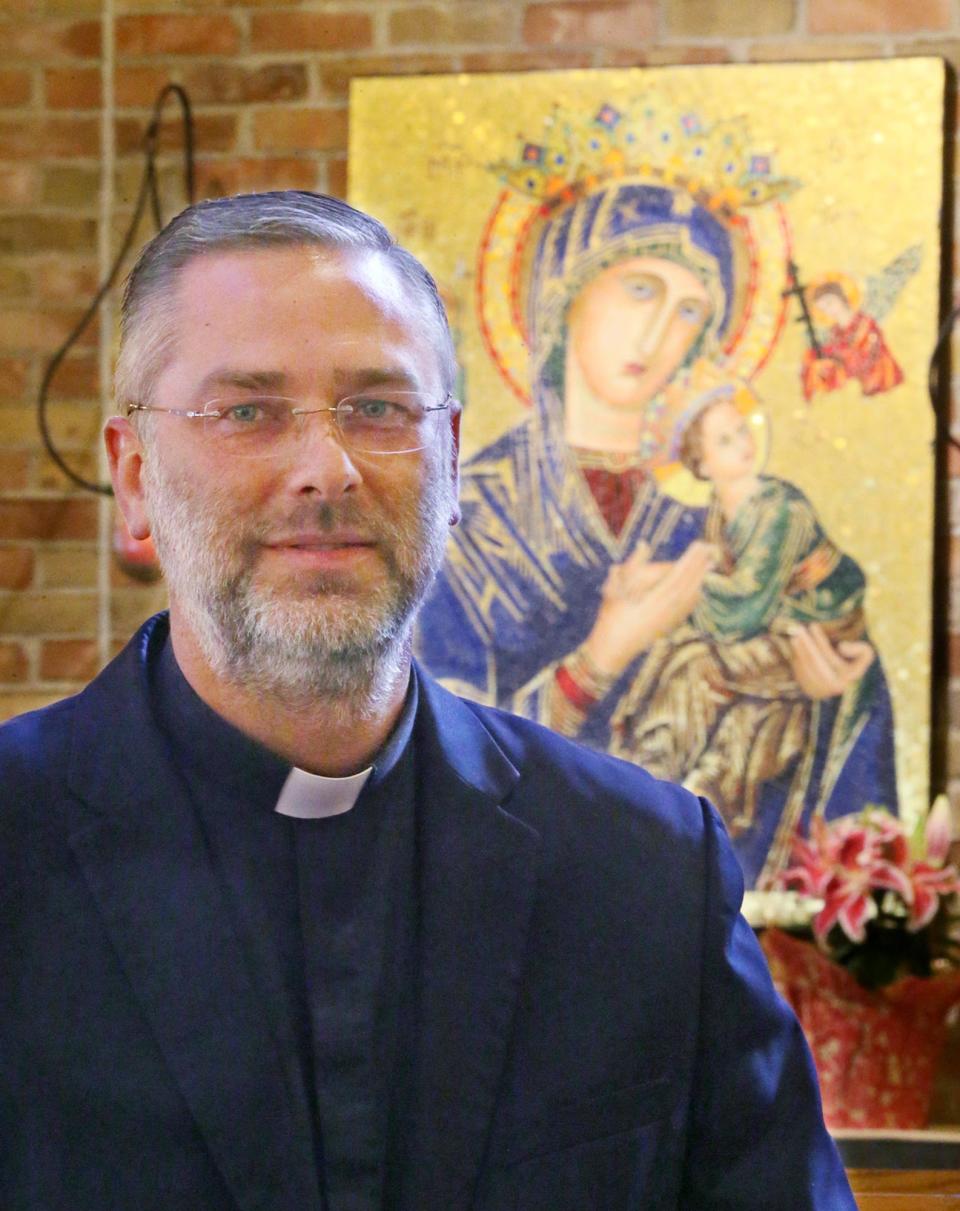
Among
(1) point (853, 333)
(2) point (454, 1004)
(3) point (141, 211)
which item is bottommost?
(2) point (454, 1004)

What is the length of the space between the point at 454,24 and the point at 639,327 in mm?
639

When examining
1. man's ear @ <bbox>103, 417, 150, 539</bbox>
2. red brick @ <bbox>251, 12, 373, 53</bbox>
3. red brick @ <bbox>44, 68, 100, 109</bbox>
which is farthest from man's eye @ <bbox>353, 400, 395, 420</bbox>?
red brick @ <bbox>44, 68, 100, 109</bbox>

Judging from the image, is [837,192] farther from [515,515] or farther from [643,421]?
[515,515]

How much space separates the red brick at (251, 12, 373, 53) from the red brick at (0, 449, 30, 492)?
2.77ft

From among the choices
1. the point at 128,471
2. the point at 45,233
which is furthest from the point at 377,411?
the point at 45,233

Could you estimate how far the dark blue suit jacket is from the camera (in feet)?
4.03

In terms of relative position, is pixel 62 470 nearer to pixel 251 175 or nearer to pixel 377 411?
pixel 251 175

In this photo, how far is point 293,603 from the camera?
1318mm

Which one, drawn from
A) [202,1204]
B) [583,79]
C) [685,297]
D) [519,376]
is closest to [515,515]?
[519,376]

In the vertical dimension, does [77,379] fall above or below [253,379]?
above

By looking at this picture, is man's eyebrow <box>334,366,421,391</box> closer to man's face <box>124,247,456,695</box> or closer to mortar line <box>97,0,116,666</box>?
man's face <box>124,247,456,695</box>

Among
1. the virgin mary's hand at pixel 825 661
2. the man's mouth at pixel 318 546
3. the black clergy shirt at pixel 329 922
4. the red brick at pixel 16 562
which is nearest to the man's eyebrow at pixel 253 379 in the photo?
the man's mouth at pixel 318 546

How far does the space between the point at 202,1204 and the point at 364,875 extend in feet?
1.00

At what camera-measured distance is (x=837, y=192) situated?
8.76 feet
